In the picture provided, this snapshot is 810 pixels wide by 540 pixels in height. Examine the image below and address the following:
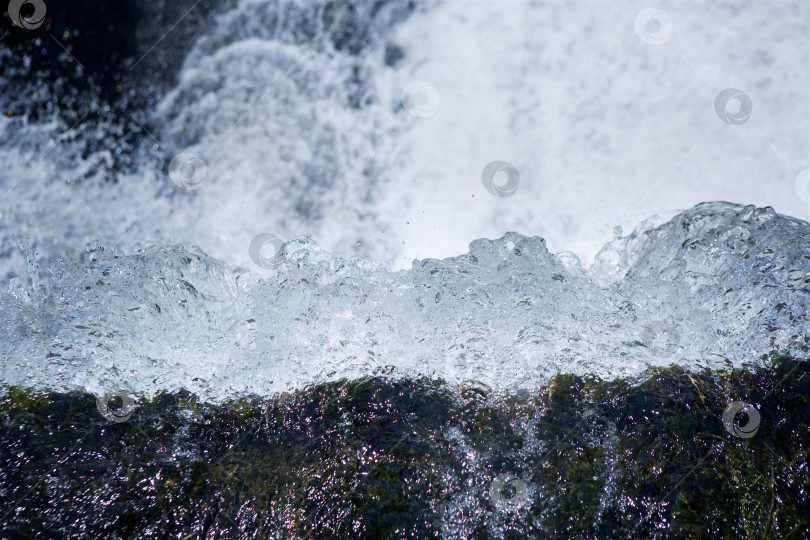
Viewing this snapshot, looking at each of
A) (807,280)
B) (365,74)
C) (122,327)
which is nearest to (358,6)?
(365,74)

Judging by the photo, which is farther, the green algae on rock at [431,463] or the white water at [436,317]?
the white water at [436,317]

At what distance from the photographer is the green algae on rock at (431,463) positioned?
162 cm

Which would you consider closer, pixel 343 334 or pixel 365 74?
pixel 343 334

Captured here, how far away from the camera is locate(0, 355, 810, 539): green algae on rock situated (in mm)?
1623

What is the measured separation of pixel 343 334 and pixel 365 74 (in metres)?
3.94

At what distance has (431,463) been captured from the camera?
1751 mm

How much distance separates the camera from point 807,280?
2045 mm

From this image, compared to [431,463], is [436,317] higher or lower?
higher

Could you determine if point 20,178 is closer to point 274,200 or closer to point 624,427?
point 274,200

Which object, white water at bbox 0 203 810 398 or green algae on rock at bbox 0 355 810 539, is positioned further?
white water at bbox 0 203 810 398

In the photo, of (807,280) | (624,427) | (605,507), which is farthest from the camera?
(807,280)

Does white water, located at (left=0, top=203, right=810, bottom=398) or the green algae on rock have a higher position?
white water, located at (left=0, top=203, right=810, bottom=398)

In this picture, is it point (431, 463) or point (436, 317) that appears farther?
point (436, 317)

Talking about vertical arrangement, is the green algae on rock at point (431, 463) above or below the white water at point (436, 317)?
below
